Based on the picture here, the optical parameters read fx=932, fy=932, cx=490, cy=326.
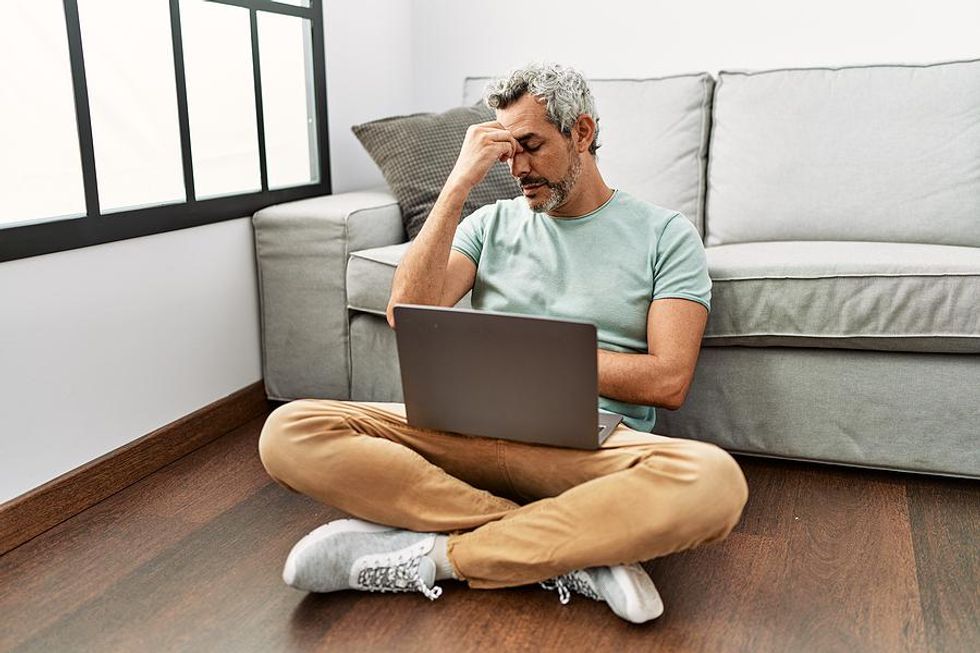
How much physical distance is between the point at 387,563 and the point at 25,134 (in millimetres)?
1123

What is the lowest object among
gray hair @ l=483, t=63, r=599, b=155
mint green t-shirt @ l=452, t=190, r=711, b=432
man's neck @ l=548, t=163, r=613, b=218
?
mint green t-shirt @ l=452, t=190, r=711, b=432

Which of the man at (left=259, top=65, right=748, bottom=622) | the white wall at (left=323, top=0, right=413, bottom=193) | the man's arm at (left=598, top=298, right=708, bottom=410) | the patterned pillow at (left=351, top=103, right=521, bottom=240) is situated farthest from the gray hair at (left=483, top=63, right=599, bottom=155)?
the white wall at (left=323, top=0, right=413, bottom=193)

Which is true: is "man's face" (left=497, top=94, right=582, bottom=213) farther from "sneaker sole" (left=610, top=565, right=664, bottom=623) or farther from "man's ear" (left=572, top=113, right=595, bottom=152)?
"sneaker sole" (left=610, top=565, right=664, bottom=623)

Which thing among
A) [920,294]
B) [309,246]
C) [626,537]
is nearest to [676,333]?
[626,537]

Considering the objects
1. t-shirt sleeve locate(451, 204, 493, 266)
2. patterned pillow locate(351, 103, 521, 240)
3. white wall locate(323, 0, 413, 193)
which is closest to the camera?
t-shirt sleeve locate(451, 204, 493, 266)

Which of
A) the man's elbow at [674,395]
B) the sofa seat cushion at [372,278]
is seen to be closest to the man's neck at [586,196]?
the man's elbow at [674,395]

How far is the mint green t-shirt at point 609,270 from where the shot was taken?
1786 mm

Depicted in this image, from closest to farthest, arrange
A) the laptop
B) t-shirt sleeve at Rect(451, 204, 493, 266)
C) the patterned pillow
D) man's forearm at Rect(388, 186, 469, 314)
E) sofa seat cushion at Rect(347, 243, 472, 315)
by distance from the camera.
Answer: the laptop → man's forearm at Rect(388, 186, 469, 314) → t-shirt sleeve at Rect(451, 204, 493, 266) → sofa seat cushion at Rect(347, 243, 472, 315) → the patterned pillow

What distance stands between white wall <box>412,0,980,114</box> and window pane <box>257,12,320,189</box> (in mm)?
647

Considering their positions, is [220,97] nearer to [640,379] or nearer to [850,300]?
[640,379]

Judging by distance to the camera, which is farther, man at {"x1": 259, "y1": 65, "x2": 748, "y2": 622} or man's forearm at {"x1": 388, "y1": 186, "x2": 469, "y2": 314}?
man's forearm at {"x1": 388, "y1": 186, "x2": 469, "y2": 314}

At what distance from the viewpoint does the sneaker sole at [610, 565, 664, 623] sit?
1.49 metres

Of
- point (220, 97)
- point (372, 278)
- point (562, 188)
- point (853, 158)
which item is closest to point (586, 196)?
point (562, 188)

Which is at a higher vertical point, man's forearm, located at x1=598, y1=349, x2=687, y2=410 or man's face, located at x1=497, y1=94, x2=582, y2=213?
man's face, located at x1=497, y1=94, x2=582, y2=213
